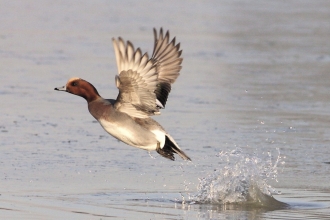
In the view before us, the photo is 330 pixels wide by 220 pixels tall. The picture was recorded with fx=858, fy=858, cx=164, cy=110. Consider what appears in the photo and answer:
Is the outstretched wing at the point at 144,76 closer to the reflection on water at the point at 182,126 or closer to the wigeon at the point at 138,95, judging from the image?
the wigeon at the point at 138,95

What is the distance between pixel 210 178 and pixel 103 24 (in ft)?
36.3

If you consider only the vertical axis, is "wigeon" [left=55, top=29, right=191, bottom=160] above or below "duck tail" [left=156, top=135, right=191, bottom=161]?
above

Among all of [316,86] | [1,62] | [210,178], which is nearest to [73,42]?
[1,62]

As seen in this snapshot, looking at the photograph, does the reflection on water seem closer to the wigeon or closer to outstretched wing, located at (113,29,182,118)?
Answer: the wigeon

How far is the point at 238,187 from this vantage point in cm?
676

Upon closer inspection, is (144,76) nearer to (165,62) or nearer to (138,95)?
(138,95)

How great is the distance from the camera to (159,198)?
6504 mm

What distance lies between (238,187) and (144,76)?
123 centimetres

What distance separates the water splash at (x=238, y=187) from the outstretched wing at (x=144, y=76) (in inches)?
29.6

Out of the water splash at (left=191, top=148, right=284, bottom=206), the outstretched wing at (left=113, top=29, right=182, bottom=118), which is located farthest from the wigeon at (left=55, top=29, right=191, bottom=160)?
the water splash at (left=191, top=148, right=284, bottom=206)

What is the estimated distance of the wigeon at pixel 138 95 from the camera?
20.3 ft

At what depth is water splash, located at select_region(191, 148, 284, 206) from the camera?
6.58 meters

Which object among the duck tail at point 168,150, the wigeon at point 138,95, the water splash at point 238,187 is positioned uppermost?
the wigeon at point 138,95

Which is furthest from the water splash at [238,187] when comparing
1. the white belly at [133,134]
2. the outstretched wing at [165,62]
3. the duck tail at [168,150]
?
the outstretched wing at [165,62]
